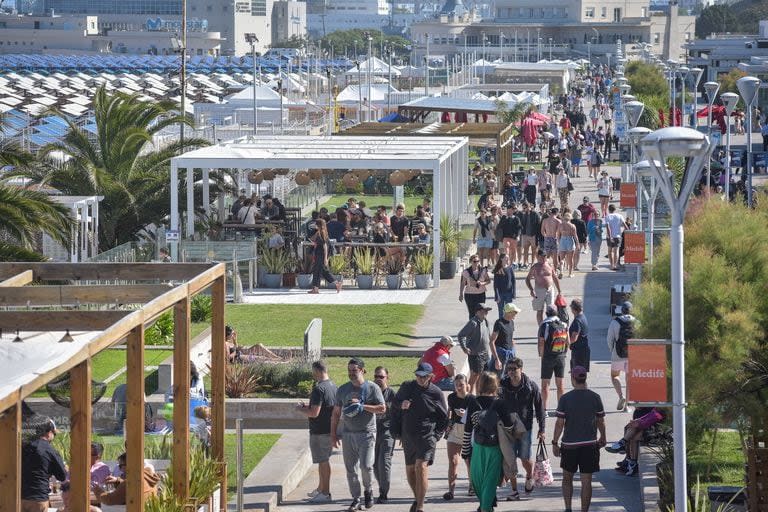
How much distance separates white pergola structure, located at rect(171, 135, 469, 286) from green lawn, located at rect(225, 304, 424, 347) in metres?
2.48

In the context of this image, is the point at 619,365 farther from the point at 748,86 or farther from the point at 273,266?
the point at 273,266

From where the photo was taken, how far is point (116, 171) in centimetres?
2827

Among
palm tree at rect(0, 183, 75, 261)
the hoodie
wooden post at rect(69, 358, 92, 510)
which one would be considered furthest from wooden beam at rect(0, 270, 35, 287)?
palm tree at rect(0, 183, 75, 261)

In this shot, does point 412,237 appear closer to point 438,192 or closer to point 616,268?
point 438,192

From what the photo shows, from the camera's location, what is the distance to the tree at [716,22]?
18150 centimetres

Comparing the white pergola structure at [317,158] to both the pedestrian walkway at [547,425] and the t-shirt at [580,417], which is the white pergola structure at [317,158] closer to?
the pedestrian walkway at [547,425]

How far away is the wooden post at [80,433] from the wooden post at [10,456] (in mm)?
839

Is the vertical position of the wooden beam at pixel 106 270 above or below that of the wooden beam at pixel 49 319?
below

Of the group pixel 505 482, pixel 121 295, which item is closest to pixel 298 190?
pixel 505 482

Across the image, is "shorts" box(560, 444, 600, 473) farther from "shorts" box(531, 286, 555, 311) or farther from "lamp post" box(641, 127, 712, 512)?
"shorts" box(531, 286, 555, 311)

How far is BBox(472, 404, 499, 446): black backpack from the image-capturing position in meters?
12.1

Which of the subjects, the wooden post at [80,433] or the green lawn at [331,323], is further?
the green lawn at [331,323]

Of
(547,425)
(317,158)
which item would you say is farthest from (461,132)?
(547,425)

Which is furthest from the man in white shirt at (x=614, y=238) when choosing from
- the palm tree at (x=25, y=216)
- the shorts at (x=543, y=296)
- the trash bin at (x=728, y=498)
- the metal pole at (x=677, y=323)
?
the metal pole at (x=677, y=323)
